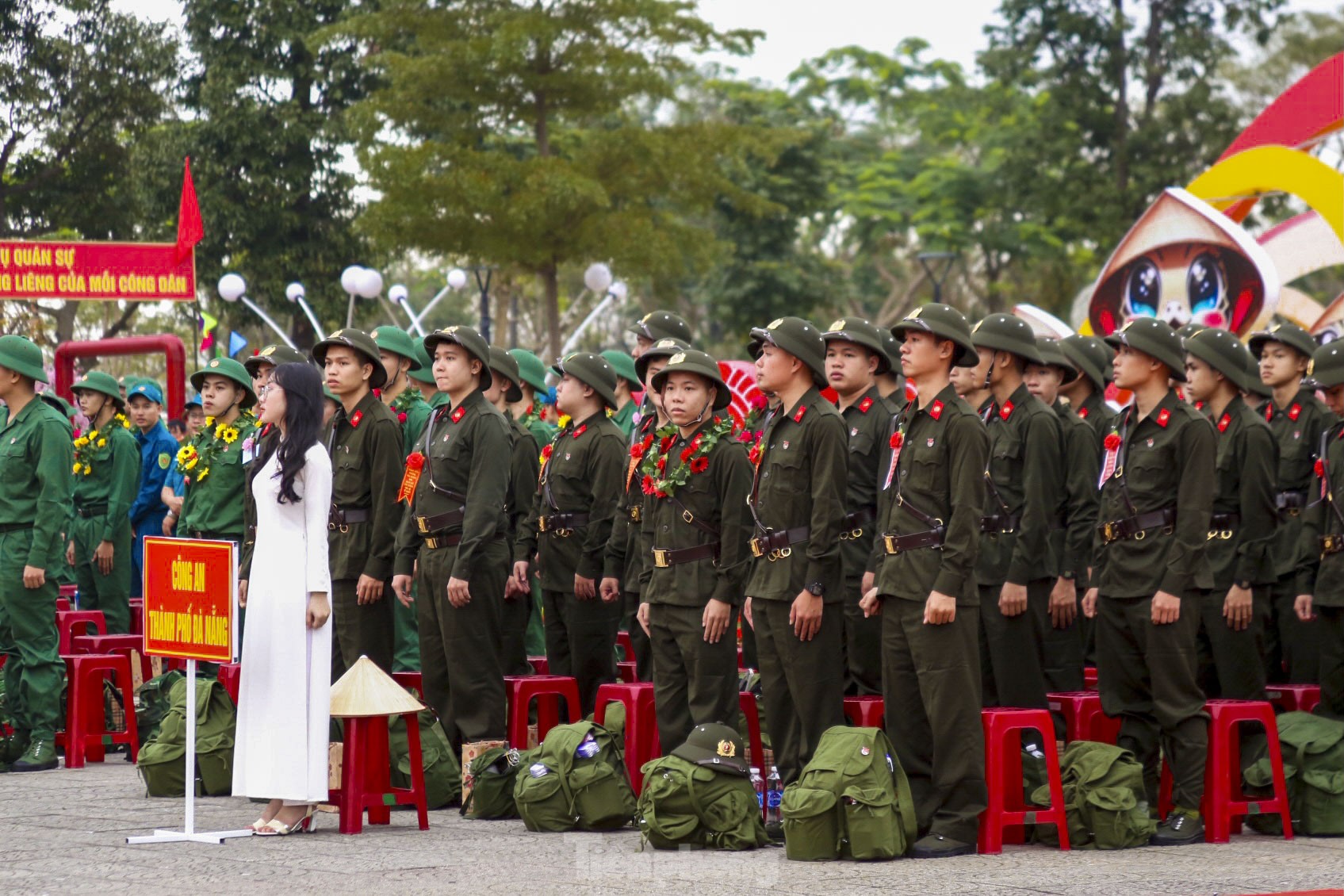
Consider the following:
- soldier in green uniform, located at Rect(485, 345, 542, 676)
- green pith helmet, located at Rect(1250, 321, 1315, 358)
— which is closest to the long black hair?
soldier in green uniform, located at Rect(485, 345, 542, 676)

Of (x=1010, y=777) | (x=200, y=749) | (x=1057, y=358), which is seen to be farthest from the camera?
(x=1057, y=358)

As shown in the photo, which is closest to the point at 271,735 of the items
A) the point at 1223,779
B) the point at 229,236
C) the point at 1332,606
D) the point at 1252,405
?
the point at 1223,779

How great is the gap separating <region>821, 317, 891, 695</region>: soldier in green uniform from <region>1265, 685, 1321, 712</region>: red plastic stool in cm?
199

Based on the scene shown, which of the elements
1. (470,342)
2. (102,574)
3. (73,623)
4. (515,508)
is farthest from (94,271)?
(470,342)

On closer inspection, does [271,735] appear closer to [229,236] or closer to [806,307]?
[229,236]

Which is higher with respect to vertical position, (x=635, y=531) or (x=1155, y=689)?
(x=635, y=531)

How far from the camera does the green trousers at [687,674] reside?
26.5ft

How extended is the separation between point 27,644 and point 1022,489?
570cm

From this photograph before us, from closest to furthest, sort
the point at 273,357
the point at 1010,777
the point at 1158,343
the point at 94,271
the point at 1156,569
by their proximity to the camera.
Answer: the point at 1010,777, the point at 1156,569, the point at 1158,343, the point at 273,357, the point at 94,271

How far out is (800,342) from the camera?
26.3ft

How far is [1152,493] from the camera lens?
8000 millimetres

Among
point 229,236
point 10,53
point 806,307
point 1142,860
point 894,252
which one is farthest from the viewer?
point 894,252

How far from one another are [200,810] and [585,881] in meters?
2.78

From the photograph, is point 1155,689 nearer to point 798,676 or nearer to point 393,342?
point 798,676
